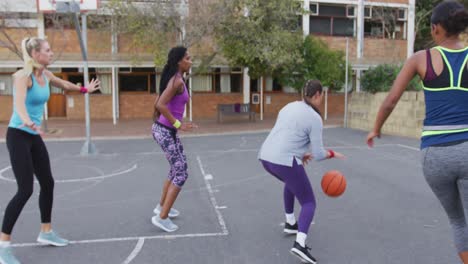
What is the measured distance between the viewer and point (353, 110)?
16641 mm

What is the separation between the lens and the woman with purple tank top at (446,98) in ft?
8.57

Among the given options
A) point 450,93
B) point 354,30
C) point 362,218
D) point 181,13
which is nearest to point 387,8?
point 354,30

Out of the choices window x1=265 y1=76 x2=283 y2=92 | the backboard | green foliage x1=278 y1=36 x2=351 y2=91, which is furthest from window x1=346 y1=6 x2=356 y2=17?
the backboard

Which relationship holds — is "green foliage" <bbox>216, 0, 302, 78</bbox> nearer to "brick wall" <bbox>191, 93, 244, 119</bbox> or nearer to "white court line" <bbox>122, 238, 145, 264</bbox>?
"brick wall" <bbox>191, 93, 244, 119</bbox>

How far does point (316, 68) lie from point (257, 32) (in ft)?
10.9

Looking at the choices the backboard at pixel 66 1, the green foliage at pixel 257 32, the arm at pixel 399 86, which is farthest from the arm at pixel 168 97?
the green foliage at pixel 257 32

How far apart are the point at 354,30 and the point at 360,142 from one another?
553 inches

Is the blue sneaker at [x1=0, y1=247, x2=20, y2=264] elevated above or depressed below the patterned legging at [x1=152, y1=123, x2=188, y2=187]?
below

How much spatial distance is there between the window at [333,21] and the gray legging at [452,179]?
22.0 meters

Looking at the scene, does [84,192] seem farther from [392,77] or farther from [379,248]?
[392,77]

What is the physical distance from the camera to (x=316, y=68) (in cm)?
1788

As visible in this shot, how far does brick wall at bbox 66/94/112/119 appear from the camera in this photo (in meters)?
21.0

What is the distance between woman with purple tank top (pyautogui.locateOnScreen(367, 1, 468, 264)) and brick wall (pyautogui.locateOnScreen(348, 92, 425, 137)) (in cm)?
1104

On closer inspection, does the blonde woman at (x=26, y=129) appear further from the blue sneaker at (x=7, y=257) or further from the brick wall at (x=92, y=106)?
the brick wall at (x=92, y=106)
